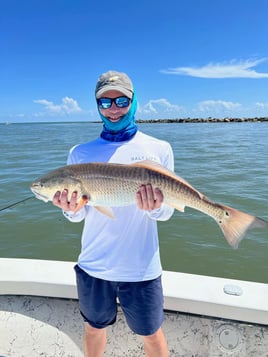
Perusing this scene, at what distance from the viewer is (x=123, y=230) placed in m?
2.19

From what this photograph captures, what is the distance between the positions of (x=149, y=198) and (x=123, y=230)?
278 mm

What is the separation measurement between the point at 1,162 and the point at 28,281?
15.0 m

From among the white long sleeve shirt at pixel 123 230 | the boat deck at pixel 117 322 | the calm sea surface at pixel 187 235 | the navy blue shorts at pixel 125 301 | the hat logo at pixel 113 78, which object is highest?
the hat logo at pixel 113 78

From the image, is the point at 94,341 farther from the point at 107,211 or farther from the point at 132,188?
the point at 132,188

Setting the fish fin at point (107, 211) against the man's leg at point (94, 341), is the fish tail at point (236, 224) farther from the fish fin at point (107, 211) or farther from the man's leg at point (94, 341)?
the man's leg at point (94, 341)

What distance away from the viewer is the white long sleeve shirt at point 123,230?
7.13ft

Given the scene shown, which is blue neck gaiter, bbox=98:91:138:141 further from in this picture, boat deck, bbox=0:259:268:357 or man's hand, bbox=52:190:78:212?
boat deck, bbox=0:259:268:357

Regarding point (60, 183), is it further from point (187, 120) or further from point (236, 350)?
point (187, 120)

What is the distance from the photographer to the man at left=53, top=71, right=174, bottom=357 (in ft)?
7.13

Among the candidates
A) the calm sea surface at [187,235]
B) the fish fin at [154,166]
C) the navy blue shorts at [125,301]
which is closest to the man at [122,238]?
the navy blue shorts at [125,301]

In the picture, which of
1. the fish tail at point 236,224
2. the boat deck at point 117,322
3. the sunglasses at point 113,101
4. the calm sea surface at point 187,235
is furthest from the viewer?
the calm sea surface at point 187,235

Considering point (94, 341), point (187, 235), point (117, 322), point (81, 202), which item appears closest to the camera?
point (81, 202)

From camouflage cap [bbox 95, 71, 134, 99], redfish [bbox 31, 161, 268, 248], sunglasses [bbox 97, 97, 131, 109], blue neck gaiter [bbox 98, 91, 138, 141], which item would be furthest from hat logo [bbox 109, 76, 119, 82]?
redfish [bbox 31, 161, 268, 248]

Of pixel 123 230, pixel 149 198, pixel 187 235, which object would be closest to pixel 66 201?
pixel 123 230
